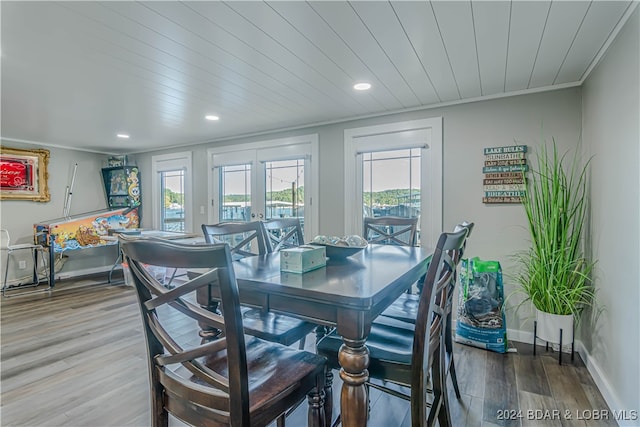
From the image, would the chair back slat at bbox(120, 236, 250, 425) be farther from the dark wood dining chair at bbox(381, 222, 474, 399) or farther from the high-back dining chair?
the high-back dining chair

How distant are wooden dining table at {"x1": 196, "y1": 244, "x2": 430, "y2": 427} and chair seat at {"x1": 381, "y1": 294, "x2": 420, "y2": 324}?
11.4 inches

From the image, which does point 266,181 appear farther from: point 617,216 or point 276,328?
point 617,216

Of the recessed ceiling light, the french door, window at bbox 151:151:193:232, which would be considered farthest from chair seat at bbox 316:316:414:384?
window at bbox 151:151:193:232

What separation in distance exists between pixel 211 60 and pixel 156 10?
1.91 feet

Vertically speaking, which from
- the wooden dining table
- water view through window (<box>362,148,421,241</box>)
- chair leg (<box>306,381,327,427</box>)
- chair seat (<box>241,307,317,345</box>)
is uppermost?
water view through window (<box>362,148,421,241</box>)

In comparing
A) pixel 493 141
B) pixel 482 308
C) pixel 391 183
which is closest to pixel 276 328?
pixel 482 308

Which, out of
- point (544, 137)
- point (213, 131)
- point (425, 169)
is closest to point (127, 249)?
point (425, 169)

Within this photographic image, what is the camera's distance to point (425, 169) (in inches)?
130

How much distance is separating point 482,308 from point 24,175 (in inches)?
248

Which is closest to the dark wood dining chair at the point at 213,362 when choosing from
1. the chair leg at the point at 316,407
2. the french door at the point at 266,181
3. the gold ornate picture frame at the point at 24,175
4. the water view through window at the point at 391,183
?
the chair leg at the point at 316,407

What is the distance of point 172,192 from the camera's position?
18.0 ft

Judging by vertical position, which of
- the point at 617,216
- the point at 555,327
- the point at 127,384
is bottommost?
the point at 127,384

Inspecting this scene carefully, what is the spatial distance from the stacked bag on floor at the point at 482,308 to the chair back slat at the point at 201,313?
2.37 meters

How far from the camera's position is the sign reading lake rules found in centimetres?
284
